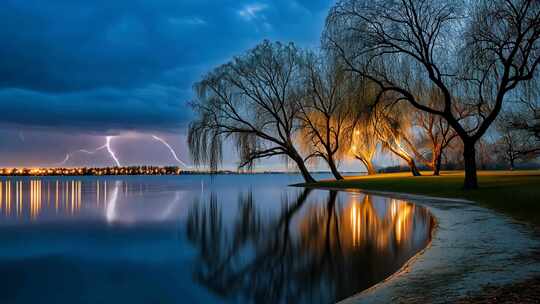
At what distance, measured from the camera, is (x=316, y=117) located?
3766 centimetres

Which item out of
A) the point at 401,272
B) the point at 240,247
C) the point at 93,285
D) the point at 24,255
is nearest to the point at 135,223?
the point at 24,255

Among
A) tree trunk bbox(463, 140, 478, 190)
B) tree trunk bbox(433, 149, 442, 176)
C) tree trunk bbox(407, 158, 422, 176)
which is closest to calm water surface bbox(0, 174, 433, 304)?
tree trunk bbox(463, 140, 478, 190)

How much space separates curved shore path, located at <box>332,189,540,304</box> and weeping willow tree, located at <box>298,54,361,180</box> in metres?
24.1

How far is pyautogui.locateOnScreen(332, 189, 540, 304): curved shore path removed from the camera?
4.55 meters

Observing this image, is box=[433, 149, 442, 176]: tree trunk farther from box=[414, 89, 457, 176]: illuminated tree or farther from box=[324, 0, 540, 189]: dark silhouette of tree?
box=[324, 0, 540, 189]: dark silhouette of tree

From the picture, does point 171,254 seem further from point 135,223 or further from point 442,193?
point 442,193

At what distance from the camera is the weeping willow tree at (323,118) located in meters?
34.3

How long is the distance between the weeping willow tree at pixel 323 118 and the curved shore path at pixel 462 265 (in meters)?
24.1

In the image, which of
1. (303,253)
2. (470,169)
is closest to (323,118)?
(470,169)

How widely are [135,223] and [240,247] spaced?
640 cm

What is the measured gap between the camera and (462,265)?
5.68 meters

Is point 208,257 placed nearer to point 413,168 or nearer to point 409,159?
→ point 413,168

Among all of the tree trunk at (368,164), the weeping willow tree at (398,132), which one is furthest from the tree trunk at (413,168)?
the tree trunk at (368,164)

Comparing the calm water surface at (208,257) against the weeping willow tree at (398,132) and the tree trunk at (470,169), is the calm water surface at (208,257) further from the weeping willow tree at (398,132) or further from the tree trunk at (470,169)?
the weeping willow tree at (398,132)
